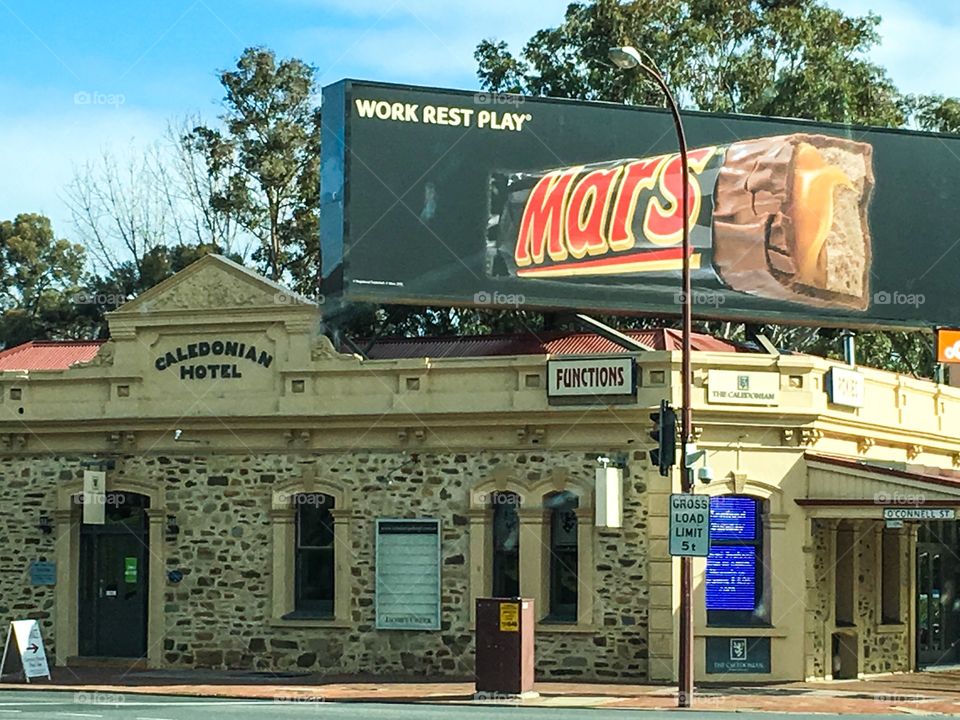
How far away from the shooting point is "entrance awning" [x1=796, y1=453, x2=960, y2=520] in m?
25.9

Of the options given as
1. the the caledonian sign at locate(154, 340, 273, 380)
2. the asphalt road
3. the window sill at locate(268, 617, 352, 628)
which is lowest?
the asphalt road

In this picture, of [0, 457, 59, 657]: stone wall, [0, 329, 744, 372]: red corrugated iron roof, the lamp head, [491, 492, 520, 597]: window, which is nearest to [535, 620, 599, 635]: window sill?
[491, 492, 520, 597]: window

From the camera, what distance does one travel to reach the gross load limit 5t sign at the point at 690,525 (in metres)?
23.7

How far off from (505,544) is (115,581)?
7.42 m

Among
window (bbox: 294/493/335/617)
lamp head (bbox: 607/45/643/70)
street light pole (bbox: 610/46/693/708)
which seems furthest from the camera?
window (bbox: 294/493/335/617)

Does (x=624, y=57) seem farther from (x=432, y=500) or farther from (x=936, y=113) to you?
(x=936, y=113)

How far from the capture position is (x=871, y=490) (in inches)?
1051

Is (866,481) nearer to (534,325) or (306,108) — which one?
(534,325)

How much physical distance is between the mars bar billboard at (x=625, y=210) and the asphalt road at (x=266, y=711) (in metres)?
9.00

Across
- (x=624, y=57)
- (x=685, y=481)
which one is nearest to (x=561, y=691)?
(x=685, y=481)

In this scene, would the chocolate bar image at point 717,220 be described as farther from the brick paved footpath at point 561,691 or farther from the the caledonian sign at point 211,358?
the brick paved footpath at point 561,691

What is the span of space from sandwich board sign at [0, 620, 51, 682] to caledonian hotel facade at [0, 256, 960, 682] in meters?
2.11

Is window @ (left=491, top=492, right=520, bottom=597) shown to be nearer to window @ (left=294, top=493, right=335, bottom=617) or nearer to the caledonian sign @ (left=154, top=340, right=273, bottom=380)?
window @ (left=294, top=493, right=335, bottom=617)

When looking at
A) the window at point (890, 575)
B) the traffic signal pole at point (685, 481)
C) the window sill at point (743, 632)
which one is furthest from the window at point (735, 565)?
the window at point (890, 575)
